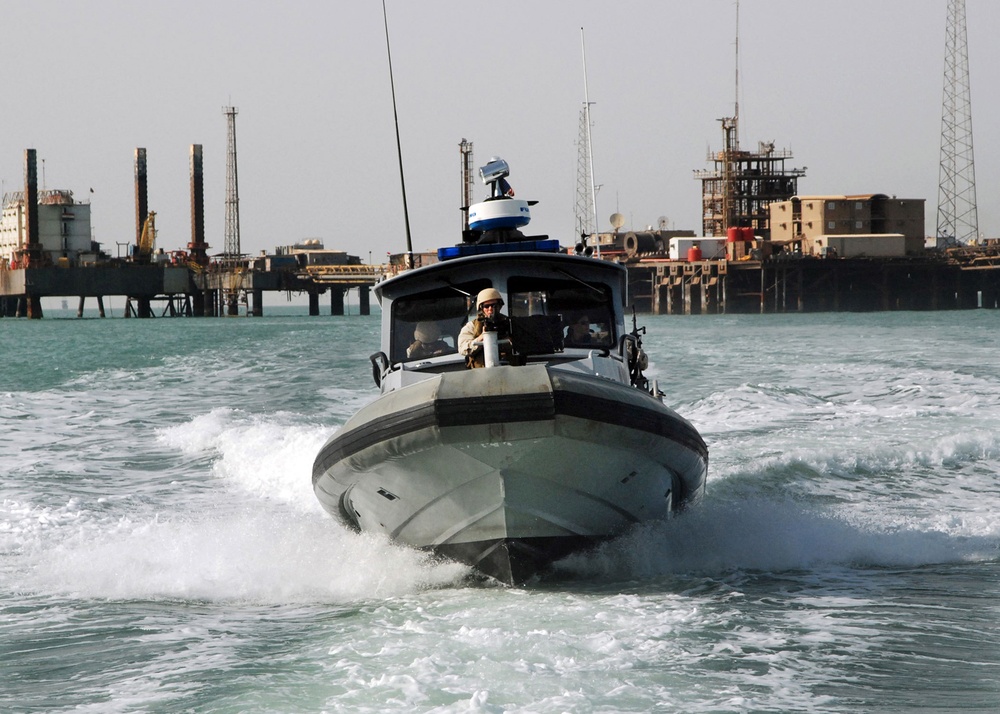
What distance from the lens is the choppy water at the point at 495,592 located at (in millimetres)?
6164

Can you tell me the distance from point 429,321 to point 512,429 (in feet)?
6.81

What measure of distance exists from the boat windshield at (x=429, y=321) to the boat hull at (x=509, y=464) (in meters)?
1.16

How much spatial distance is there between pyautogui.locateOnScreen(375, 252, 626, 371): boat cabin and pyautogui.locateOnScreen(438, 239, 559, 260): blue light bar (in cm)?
31

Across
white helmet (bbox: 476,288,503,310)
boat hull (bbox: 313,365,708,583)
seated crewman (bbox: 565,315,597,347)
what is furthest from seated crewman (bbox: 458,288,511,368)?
seated crewman (bbox: 565,315,597,347)

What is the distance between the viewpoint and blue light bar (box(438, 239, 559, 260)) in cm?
940

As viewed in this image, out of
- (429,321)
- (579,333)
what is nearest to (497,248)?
(429,321)

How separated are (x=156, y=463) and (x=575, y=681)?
9536 mm

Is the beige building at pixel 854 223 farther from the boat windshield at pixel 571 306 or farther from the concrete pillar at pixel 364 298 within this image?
the boat windshield at pixel 571 306

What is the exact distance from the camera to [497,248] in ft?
31.2

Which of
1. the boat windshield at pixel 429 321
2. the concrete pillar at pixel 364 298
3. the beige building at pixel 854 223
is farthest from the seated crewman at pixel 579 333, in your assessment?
the concrete pillar at pixel 364 298

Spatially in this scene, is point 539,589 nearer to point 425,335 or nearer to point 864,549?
point 425,335

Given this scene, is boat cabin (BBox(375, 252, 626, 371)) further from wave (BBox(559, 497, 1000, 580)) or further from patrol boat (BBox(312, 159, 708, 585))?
wave (BBox(559, 497, 1000, 580))

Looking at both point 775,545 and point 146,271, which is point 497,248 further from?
point 146,271

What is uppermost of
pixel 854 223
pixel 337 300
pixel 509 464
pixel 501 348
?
pixel 854 223
